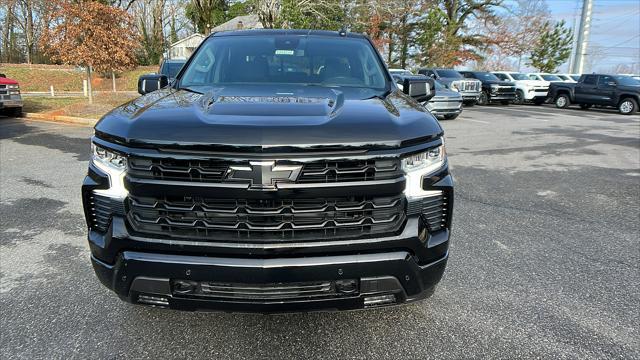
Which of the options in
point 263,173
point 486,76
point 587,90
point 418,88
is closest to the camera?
point 263,173

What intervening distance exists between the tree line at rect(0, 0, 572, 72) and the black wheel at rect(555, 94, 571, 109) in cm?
1063

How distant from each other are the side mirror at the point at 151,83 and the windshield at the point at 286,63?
248 millimetres

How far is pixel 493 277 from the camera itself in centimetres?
345

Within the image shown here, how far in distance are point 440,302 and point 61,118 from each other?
13.7 m

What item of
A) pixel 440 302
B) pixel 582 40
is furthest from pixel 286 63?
pixel 582 40

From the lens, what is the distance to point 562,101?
907 inches

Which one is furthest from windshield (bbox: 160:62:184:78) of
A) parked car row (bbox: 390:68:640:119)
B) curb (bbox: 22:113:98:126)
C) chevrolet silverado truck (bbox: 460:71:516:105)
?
chevrolet silverado truck (bbox: 460:71:516:105)

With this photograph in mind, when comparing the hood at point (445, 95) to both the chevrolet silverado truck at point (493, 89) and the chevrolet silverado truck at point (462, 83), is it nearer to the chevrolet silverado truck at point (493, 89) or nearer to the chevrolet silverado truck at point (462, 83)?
the chevrolet silverado truck at point (462, 83)

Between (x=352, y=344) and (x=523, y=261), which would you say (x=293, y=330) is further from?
(x=523, y=261)

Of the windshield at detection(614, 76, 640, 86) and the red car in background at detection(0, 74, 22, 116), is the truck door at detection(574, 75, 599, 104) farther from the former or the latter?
the red car in background at detection(0, 74, 22, 116)

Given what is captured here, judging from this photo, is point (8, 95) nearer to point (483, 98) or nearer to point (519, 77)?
point (483, 98)

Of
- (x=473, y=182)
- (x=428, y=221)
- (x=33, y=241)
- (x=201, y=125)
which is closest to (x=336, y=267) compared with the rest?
(x=428, y=221)

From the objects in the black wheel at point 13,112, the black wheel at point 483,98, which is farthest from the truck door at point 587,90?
the black wheel at point 13,112

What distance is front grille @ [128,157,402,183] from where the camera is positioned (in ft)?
6.65
